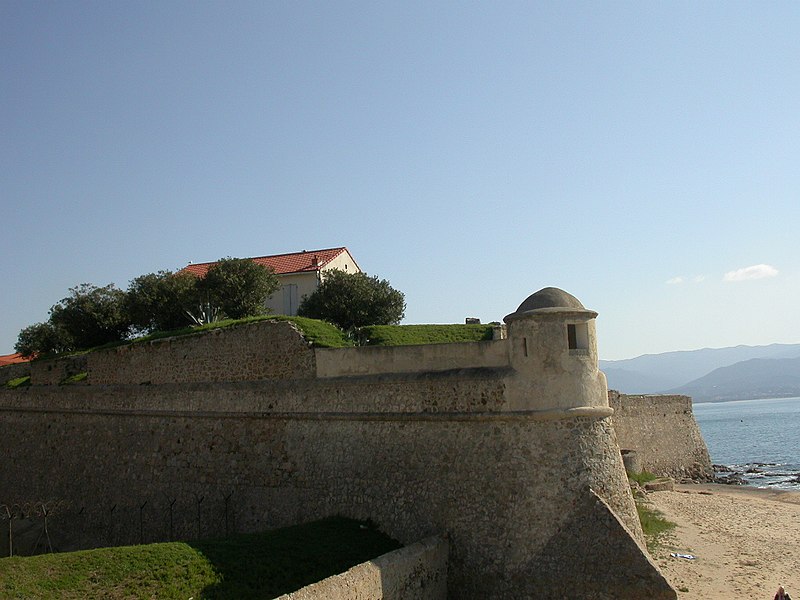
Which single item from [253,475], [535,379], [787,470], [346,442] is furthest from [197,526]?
[787,470]

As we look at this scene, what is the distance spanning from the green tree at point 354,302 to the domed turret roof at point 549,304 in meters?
13.8

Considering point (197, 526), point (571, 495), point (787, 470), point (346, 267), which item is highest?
point (346, 267)

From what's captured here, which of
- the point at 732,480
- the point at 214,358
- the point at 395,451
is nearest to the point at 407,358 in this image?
the point at 395,451

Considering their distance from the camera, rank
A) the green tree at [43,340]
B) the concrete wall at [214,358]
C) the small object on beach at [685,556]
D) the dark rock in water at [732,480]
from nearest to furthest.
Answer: the small object on beach at [685,556] < the concrete wall at [214,358] < the green tree at [43,340] < the dark rock in water at [732,480]

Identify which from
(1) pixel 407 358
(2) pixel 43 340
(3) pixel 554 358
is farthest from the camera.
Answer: (2) pixel 43 340

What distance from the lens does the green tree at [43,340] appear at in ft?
107

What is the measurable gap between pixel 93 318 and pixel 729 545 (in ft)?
86.6

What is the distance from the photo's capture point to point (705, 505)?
27375 millimetres

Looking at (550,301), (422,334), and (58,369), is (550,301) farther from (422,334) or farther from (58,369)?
(58,369)

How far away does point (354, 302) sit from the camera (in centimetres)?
2788

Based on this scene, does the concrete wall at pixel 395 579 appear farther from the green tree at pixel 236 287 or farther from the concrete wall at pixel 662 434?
the concrete wall at pixel 662 434

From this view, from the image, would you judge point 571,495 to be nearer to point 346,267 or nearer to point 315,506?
point 315,506

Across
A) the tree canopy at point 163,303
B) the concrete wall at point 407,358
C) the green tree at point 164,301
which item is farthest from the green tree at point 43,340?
the concrete wall at point 407,358

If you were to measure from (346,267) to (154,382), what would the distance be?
14541mm
